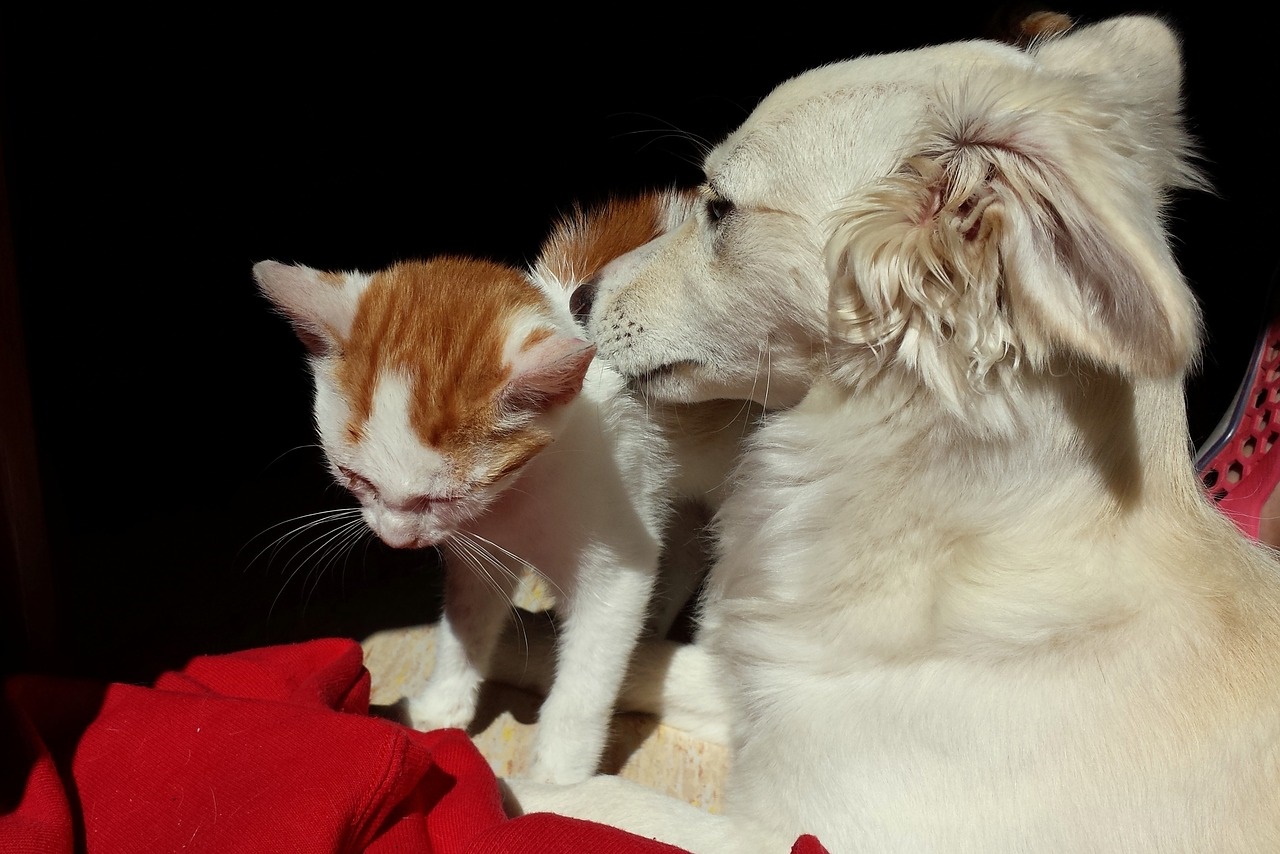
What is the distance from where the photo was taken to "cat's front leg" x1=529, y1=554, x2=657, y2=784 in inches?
63.5

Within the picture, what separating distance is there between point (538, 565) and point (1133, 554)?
913 millimetres

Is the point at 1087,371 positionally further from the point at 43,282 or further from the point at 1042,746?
the point at 43,282

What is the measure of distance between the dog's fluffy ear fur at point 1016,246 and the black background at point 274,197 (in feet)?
2.65

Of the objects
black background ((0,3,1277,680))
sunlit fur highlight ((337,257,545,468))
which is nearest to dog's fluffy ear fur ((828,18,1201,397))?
sunlit fur highlight ((337,257,545,468))

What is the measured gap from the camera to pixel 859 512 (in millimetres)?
1301

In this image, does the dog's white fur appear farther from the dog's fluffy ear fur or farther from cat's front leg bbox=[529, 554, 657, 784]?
cat's front leg bbox=[529, 554, 657, 784]

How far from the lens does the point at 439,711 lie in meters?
1.79

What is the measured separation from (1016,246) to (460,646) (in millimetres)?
1223

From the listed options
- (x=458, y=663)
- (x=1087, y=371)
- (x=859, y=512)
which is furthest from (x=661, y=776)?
(x=1087, y=371)

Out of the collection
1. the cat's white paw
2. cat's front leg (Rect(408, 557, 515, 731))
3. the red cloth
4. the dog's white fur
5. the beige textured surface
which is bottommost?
the beige textured surface

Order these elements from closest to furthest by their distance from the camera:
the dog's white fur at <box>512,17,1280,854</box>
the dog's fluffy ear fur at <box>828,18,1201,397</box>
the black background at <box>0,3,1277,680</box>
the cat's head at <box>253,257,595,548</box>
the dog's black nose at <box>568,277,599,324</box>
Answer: the dog's fluffy ear fur at <box>828,18,1201,397</box>
the dog's white fur at <box>512,17,1280,854</box>
the cat's head at <box>253,257,595,548</box>
the dog's black nose at <box>568,277,599,324</box>
the black background at <box>0,3,1277,680</box>

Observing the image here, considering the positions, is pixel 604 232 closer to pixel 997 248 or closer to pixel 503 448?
pixel 503 448

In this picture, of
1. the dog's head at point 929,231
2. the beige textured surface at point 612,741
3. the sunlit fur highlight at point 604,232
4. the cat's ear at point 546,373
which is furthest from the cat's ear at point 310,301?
the beige textured surface at point 612,741

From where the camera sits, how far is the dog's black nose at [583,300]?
5.08ft
